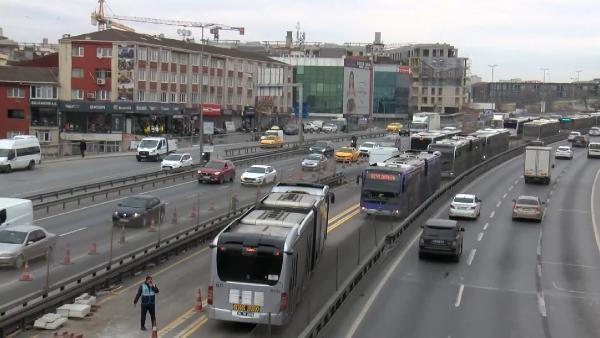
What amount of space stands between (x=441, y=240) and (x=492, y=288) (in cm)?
379

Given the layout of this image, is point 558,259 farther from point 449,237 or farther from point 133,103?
point 133,103

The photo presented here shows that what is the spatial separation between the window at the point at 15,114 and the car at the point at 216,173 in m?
39.9

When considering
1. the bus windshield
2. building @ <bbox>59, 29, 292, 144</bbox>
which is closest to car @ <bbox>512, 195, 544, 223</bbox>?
the bus windshield

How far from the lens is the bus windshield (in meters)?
16.7

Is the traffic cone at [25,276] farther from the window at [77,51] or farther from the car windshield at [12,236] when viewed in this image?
the window at [77,51]

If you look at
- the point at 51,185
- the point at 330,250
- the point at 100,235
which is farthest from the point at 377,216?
the point at 51,185

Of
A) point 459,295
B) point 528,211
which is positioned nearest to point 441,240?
point 459,295

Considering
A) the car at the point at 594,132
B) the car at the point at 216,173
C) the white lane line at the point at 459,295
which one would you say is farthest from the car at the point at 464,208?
the car at the point at 594,132

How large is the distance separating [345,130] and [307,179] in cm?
7003

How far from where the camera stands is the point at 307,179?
5091 cm

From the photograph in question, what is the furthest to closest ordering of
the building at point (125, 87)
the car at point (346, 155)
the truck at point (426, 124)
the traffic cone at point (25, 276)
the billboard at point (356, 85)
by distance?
the billboard at point (356, 85) → the truck at point (426, 124) → the building at point (125, 87) → the car at point (346, 155) → the traffic cone at point (25, 276)

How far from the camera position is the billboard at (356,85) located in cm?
15438

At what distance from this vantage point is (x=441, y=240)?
27000 millimetres

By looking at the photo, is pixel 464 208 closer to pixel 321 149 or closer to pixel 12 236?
pixel 12 236
